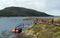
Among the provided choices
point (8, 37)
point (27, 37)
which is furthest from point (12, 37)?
point (27, 37)

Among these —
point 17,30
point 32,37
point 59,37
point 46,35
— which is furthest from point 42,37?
point 17,30

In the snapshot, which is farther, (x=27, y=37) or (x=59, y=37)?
(x=27, y=37)

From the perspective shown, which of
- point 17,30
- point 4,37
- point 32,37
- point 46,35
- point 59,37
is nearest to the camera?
point 59,37

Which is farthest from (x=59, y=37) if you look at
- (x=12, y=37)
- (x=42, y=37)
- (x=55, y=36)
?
(x=12, y=37)

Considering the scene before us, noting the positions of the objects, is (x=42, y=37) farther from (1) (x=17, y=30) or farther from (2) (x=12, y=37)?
(1) (x=17, y=30)

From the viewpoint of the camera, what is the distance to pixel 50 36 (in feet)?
128

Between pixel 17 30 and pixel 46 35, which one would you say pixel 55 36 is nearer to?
pixel 46 35

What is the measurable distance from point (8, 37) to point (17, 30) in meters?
11.6

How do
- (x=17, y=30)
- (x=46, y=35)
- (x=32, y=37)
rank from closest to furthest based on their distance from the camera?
(x=46, y=35)
(x=32, y=37)
(x=17, y=30)

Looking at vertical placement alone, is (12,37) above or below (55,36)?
below

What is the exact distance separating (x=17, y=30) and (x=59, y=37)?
118ft

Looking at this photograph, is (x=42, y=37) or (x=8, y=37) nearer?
(x=42, y=37)

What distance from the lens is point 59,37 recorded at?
122 feet

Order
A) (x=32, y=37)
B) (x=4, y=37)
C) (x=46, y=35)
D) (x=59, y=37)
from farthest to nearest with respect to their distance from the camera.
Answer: (x=4, y=37) → (x=32, y=37) → (x=46, y=35) → (x=59, y=37)
